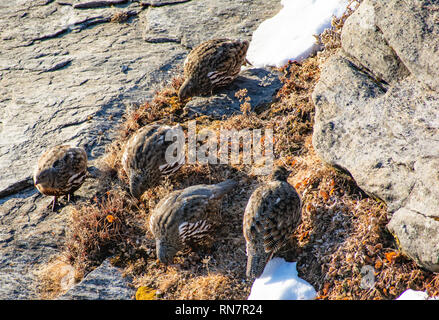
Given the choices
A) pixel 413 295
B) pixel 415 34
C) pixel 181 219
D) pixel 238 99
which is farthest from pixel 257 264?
pixel 238 99

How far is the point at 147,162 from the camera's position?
7.70 meters

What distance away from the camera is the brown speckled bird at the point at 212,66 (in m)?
9.10

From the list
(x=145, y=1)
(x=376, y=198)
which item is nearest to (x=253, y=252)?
(x=376, y=198)

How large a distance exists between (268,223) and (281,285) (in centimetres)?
76

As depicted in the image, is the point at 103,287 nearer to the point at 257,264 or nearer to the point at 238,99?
the point at 257,264

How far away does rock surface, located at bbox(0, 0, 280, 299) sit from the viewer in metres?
7.75

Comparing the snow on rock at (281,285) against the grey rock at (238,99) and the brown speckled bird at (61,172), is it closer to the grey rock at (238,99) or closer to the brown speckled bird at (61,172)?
the grey rock at (238,99)

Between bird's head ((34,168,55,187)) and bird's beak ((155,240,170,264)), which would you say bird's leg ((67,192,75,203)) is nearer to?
bird's head ((34,168,55,187))

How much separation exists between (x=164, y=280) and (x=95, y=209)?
170 centimetres

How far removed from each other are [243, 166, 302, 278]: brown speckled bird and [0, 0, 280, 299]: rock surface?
9.83 feet

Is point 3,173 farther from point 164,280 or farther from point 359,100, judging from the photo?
point 359,100

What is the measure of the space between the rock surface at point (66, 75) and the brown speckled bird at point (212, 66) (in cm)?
107

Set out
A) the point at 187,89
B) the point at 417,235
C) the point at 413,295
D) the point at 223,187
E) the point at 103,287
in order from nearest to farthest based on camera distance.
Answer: the point at 413,295, the point at 417,235, the point at 103,287, the point at 223,187, the point at 187,89

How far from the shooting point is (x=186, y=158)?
8.20 m
